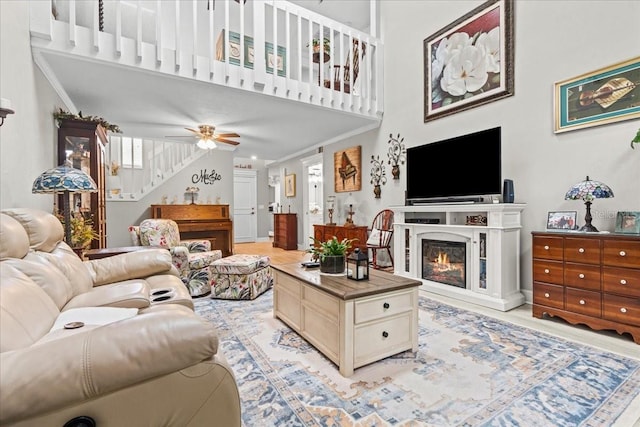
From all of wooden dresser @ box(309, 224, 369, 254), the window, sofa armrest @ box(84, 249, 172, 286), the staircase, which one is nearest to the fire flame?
wooden dresser @ box(309, 224, 369, 254)

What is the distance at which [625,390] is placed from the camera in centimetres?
163

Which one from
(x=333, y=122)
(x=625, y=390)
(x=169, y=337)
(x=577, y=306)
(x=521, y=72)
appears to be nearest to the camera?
(x=169, y=337)

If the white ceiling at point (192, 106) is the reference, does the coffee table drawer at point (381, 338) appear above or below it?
below

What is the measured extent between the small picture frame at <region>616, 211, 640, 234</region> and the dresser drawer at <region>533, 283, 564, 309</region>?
627mm

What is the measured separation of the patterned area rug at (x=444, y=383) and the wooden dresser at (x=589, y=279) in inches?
15.4

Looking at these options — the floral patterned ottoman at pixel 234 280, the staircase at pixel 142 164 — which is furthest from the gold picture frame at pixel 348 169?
the staircase at pixel 142 164

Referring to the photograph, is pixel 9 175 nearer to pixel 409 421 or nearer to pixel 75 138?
pixel 75 138

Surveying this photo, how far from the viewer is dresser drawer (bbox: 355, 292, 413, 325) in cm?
183

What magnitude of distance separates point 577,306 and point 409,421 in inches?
77.9

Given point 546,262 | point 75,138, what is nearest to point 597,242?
point 546,262

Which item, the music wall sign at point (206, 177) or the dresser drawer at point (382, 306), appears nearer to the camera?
the dresser drawer at point (382, 306)

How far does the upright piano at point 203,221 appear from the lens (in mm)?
5629

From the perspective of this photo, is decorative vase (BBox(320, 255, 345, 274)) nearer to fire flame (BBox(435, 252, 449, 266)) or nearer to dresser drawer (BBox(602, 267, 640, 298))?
fire flame (BBox(435, 252, 449, 266))

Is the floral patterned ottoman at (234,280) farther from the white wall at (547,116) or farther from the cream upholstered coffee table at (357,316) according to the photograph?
the white wall at (547,116)
